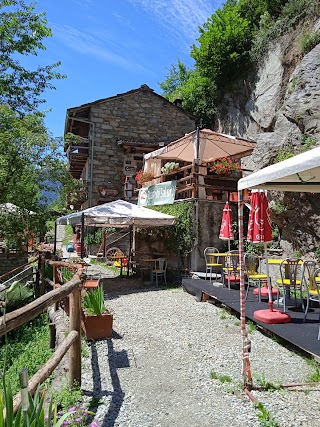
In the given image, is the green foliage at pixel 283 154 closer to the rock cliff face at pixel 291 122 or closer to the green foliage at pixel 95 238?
the rock cliff face at pixel 291 122

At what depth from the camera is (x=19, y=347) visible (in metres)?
6.62

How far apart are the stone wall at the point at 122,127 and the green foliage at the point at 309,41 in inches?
279

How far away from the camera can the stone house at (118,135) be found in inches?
696

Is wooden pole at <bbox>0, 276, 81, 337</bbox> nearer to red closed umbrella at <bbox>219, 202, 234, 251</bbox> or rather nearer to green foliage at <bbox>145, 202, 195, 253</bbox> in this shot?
red closed umbrella at <bbox>219, 202, 234, 251</bbox>

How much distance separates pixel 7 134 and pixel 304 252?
8.83 metres

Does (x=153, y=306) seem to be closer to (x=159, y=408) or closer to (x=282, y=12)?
(x=159, y=408)

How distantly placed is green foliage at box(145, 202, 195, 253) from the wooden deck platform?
1655 millimetres

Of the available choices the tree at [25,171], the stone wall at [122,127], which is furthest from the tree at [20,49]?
the stone wall at [122,127]

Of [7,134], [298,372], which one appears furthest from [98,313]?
[7,134]

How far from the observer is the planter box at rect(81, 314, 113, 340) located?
5.14 meters

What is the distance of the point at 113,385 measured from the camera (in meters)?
3.64

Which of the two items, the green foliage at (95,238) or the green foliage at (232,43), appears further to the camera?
the green foliage at (95,238)

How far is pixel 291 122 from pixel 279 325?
28.7ft

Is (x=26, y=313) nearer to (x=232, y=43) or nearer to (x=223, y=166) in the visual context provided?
(x=223, y=166)
